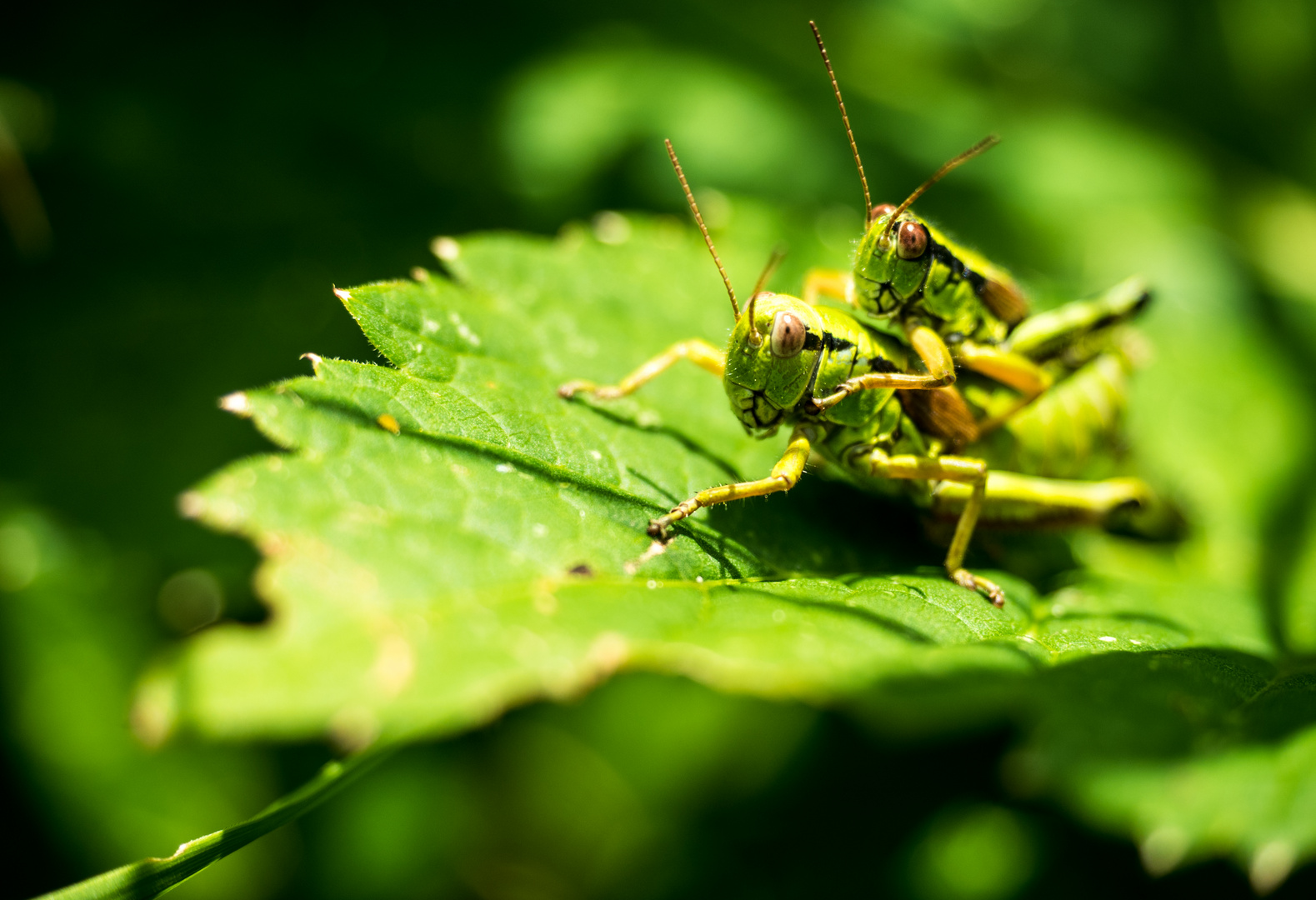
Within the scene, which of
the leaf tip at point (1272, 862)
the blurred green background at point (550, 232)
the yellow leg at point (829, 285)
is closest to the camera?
the leaf tip at point (1272, 862)

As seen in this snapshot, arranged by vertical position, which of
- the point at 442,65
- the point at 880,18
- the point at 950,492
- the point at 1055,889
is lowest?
the point at 1055,889

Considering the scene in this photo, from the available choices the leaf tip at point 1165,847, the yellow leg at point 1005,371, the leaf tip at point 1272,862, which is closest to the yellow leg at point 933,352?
the yellow leg at point 1005,371

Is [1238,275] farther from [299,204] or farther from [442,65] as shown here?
[299,204]

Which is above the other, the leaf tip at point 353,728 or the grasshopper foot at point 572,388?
the grasshopper foot at point 572,388

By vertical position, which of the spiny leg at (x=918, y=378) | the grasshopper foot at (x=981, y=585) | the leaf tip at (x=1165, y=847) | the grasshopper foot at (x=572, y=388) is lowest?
the leaf tip at (x=1165, y=847)

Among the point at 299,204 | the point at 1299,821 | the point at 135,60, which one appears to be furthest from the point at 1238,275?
the point at 135,60

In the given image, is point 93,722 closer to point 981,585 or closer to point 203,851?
point 203,851

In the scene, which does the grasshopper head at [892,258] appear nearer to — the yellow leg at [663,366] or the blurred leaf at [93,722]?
the yellow leg at [663,366]
